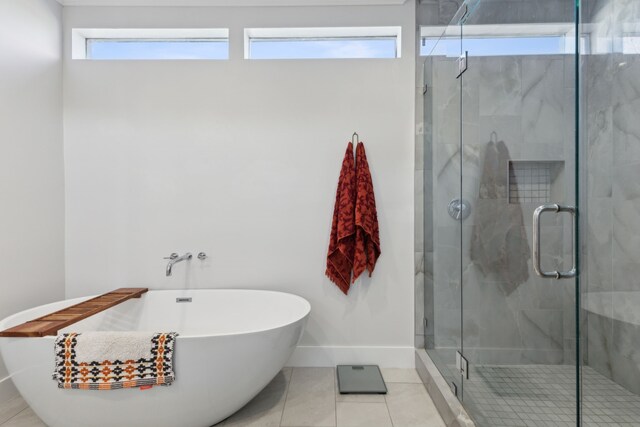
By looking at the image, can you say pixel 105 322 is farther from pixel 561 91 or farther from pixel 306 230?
pixel 561 91

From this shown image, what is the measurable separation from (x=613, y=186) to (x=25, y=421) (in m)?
3.46

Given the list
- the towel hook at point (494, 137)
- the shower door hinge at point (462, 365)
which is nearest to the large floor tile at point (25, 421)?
the shower door hinge at point (462, 365)

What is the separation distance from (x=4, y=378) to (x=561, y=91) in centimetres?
322

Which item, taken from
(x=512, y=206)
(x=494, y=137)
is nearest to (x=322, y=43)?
(x=494, y=137)

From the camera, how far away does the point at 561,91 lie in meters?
1.32

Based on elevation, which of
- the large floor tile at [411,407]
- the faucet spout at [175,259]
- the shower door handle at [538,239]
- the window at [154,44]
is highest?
the window at [154,44]

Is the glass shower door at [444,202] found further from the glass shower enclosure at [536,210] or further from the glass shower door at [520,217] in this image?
the glass shower door at [520,217]

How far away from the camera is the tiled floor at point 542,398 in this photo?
4.35 feet

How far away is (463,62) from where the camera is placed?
72.9 inches

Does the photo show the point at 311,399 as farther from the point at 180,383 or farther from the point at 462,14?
the point at 462,14

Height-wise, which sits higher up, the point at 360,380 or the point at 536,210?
the point at 536,210

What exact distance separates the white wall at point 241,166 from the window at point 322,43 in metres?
0.10

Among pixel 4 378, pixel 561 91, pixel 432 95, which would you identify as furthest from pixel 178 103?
pixel 561 91

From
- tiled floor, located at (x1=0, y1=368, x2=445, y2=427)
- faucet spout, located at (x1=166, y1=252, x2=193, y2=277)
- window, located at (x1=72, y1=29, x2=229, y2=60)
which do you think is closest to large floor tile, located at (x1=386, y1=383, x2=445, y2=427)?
tiled floor, located at (x1=0, y1=368, x2=445, y2=427)
